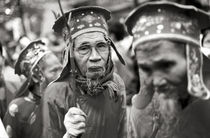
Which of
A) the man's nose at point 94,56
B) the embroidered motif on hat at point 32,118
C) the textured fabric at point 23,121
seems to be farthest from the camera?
the embroidered motif on hat at point 32,118

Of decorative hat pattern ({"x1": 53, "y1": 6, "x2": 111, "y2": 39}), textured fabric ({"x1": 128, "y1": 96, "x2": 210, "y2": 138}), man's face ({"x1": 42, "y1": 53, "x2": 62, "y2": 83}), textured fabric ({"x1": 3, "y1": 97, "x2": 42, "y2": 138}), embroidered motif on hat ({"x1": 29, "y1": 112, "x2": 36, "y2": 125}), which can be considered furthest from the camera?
man's face ({"x1": 42, "y1": 53, "x2": 62, "y2": 83})

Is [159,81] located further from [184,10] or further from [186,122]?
[184,10]

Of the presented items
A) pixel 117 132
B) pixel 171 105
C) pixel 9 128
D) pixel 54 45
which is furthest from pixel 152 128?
pixel 54 45

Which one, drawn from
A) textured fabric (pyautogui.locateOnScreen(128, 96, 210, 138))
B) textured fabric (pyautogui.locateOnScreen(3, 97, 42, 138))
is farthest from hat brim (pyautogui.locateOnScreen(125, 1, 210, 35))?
textured fabric (pyautogui.locateOnScreen(3, 97, 42, 138))

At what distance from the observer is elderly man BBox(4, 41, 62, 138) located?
6429 mm

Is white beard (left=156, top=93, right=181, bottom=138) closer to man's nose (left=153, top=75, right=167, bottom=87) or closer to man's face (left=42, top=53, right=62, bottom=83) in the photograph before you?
man's nose (left=153, top=75, right=167, bottom=87)

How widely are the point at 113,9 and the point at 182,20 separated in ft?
31.6

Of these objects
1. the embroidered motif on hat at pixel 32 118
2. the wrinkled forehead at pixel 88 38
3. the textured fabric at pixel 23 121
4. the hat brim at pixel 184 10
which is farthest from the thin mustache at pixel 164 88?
the embroidered motif on hat at pixel 32 118

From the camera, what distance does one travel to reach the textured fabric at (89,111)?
198 inches

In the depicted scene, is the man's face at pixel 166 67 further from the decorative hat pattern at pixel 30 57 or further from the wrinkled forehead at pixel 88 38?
the decorative hat pattern at pixel 30 57

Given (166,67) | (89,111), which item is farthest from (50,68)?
(166,67)

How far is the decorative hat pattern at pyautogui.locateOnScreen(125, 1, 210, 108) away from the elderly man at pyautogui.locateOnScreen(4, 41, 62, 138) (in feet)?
9.93

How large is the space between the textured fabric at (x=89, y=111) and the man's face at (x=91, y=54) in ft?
0.85

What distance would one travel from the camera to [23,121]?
6.51 m
